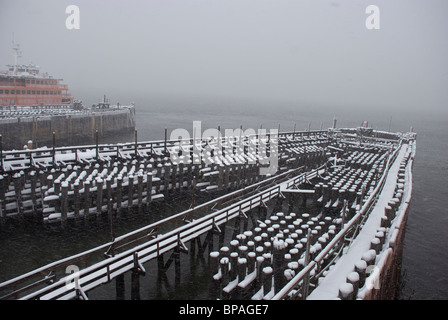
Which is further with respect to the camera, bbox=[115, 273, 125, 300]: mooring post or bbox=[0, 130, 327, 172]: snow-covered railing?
bbox=[0, 130, 327, 172]: snow-covered railing

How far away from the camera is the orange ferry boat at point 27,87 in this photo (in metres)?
62.0

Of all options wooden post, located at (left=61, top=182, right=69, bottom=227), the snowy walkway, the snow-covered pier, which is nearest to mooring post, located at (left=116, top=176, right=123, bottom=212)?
the snow-covered pier

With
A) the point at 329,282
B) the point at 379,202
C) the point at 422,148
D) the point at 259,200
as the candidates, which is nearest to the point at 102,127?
the point at 259,200

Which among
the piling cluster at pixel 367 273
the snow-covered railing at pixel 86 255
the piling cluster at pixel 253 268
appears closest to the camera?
the piling cluster at pixel 367 273

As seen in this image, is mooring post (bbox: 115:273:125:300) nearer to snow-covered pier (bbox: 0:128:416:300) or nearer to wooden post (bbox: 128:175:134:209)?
snow-covered pier (bbox: 0:128:416:300)

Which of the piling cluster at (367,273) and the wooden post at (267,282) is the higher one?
the piling cluster at (367,273)

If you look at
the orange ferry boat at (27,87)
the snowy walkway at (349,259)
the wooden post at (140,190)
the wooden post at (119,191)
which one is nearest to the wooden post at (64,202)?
the wooden post at (119,191)

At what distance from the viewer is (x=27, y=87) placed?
2564 inches

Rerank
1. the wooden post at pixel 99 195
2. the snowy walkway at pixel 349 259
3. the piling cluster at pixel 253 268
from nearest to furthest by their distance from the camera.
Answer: the snowy walkway at pixel 349 259 → the piling cluster at pixel 253 268 → the wooden post at pixel 99 195

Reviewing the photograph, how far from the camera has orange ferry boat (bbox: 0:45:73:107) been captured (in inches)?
2440

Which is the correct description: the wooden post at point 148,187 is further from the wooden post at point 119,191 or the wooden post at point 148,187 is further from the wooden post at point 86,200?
the wooden post at point 86,200
